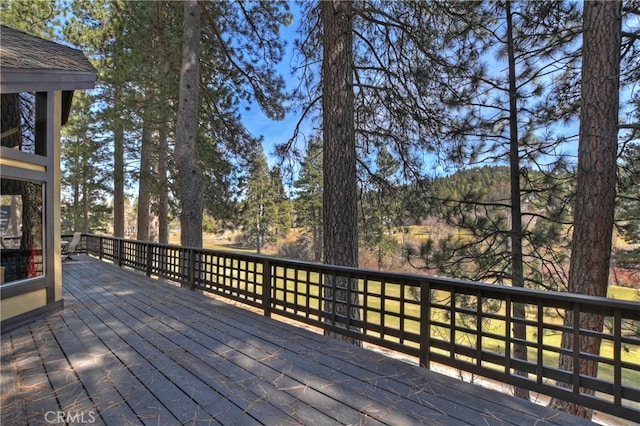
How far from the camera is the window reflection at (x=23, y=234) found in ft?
12.5

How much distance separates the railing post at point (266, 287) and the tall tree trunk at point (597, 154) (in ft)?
11.3

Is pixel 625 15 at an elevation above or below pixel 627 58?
above

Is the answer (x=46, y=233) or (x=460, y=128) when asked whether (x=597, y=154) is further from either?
(x=46, y=233)

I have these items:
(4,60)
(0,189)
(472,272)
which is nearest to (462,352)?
(472,272)

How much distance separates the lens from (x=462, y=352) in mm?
2553

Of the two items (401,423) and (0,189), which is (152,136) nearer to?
(0,189)

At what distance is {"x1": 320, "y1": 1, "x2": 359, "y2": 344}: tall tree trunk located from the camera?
4305 mm

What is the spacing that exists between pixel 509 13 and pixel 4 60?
601cm

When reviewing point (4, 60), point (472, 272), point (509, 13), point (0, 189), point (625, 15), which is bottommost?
point (472, 272)

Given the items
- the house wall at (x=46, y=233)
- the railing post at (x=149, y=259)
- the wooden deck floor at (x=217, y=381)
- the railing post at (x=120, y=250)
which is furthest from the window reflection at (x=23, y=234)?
the railing post at (x=120, y=250)

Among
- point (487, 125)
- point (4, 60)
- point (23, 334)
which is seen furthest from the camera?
point (487, 125)

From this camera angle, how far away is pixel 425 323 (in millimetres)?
Result: 2672

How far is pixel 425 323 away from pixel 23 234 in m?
5.14

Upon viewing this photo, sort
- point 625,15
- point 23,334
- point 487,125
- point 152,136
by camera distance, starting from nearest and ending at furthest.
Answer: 1. point 23,334
2. point 625,15
3. point 487,125
4. point 152,136
